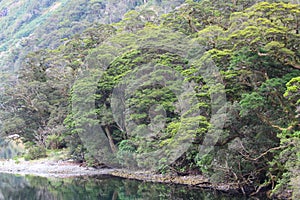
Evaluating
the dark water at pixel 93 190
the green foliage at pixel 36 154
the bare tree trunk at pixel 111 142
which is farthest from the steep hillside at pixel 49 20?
the dark water at pixel 93 190

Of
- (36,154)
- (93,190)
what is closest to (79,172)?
(93,190)

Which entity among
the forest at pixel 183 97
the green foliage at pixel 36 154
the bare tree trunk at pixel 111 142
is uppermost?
the forest at pixel 183 97

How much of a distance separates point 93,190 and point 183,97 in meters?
7.81

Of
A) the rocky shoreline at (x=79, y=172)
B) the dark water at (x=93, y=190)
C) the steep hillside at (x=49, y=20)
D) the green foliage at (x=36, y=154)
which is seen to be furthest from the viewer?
the steep hillside at (x=49, y=20)

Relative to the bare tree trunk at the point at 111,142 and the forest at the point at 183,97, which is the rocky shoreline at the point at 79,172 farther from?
the bare tree trunk at the point at 111,142

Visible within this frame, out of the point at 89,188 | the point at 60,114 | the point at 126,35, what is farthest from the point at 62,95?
the point at 89,188

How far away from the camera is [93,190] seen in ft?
80.1

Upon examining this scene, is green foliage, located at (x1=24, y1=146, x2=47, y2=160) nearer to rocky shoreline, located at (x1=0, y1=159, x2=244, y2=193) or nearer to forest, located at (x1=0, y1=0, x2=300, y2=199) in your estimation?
forest, located at (x1=0, y1=0, x2=300, y2=199)

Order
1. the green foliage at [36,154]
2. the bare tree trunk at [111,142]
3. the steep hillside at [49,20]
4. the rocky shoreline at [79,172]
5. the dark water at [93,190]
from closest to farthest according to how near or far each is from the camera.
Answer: the dark water at [93,190], the rocky shoreline at [79,172], the bare tree trunk at [111,142], the green foliage at [36,154], the steep hillside at [49,20]

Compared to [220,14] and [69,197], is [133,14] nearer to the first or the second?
[220,14]

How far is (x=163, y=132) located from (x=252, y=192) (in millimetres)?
7237

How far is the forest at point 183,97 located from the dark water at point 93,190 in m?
1.40

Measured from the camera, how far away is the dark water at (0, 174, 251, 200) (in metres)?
21.1

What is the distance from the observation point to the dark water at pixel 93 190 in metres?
21.1
